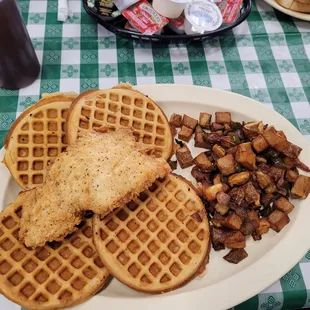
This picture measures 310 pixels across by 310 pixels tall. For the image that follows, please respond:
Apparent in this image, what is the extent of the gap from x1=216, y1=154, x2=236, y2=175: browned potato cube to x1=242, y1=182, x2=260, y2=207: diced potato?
0.11m

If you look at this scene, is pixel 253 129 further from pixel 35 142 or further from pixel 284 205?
pixel 35 142

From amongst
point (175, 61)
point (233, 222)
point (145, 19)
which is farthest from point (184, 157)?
point (145, 19)

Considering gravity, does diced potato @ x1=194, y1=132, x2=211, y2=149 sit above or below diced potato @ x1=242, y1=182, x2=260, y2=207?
below

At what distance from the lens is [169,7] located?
2.47 metres

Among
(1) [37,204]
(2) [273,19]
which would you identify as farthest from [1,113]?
(2) [273,19]

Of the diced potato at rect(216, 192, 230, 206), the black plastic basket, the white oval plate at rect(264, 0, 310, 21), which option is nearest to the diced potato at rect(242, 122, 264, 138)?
the diced potato at rect(216, 192, 230, 206)

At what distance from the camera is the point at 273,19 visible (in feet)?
9.62

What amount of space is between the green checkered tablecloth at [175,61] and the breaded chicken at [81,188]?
826mm

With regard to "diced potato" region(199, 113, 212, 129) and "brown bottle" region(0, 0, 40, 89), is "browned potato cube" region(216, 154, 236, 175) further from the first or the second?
"brown bottle" region(0, 0, 40, 89)

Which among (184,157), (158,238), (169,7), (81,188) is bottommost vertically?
(158,238)

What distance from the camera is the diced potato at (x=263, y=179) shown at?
6.15 feet

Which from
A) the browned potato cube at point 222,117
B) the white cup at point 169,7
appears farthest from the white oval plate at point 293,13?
the browned potato cube at point 222,117

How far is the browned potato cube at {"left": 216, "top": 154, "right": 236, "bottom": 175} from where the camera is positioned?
6.28ft

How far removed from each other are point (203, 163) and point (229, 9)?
126cm
